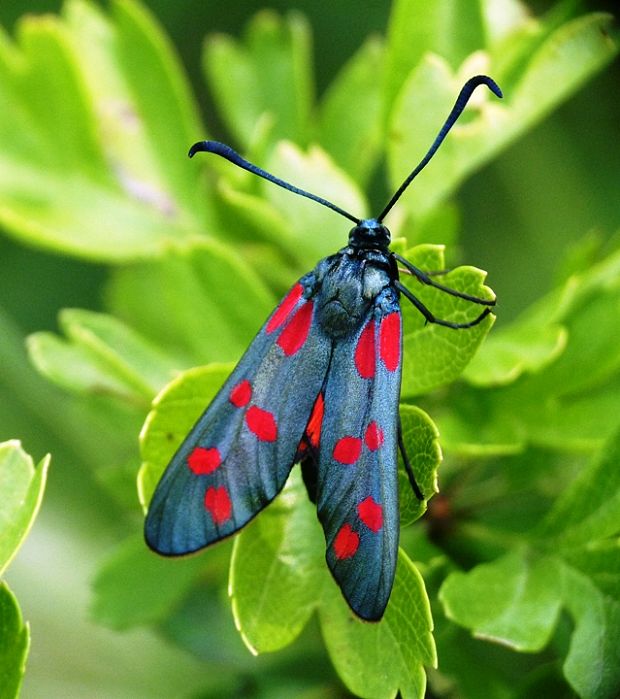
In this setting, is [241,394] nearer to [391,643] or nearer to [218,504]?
[218,504]

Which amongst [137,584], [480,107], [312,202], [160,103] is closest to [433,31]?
[480,107]

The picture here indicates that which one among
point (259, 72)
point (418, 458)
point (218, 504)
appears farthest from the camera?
point (259, 72)

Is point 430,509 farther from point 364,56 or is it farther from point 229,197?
point 364,56

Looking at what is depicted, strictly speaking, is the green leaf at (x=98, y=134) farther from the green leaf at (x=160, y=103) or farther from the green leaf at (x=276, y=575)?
the green leaf at (x=276, y=575)

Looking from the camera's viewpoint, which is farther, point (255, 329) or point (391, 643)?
point (255, 329)

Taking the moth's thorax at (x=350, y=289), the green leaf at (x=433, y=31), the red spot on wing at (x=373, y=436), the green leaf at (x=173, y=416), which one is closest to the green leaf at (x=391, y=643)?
the red spot on wing at (x=373, y=436)

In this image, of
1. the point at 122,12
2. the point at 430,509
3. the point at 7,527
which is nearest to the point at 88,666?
the point at 430,509
